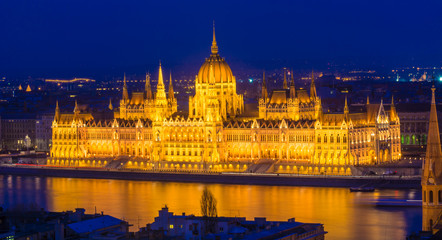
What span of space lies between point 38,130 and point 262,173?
34386 mm

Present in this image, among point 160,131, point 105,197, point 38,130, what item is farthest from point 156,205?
point 38,130

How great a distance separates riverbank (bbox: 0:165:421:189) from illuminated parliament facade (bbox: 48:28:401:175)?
2.10m

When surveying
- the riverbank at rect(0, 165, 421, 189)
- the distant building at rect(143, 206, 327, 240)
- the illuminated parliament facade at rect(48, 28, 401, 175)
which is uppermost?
the illuminated parliament facade at rect(48, 28, 401, 175)

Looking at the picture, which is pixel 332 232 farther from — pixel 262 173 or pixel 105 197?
pixel 262 173

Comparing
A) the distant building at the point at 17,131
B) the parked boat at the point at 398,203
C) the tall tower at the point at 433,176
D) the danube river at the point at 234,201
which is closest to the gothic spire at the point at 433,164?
the tall tower at the point at 433,176

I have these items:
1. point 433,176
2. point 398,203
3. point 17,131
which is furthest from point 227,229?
point 17,131

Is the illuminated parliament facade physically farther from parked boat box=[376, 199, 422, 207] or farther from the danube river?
parked boat box=[376, 199, 422, 207]

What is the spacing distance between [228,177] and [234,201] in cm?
1309

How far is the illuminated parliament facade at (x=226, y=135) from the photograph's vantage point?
275 feet

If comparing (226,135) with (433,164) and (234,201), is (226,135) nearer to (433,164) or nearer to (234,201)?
(234,201)

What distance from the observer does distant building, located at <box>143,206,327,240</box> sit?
36.7 metres

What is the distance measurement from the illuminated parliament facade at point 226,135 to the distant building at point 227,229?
41305 mm

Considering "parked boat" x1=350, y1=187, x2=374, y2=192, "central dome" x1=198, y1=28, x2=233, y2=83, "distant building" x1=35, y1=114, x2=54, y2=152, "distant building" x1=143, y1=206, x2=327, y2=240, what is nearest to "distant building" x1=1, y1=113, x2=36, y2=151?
"distant building" x1=35, y1=114, x2=54, y2=152

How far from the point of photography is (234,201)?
69375 millimetres
